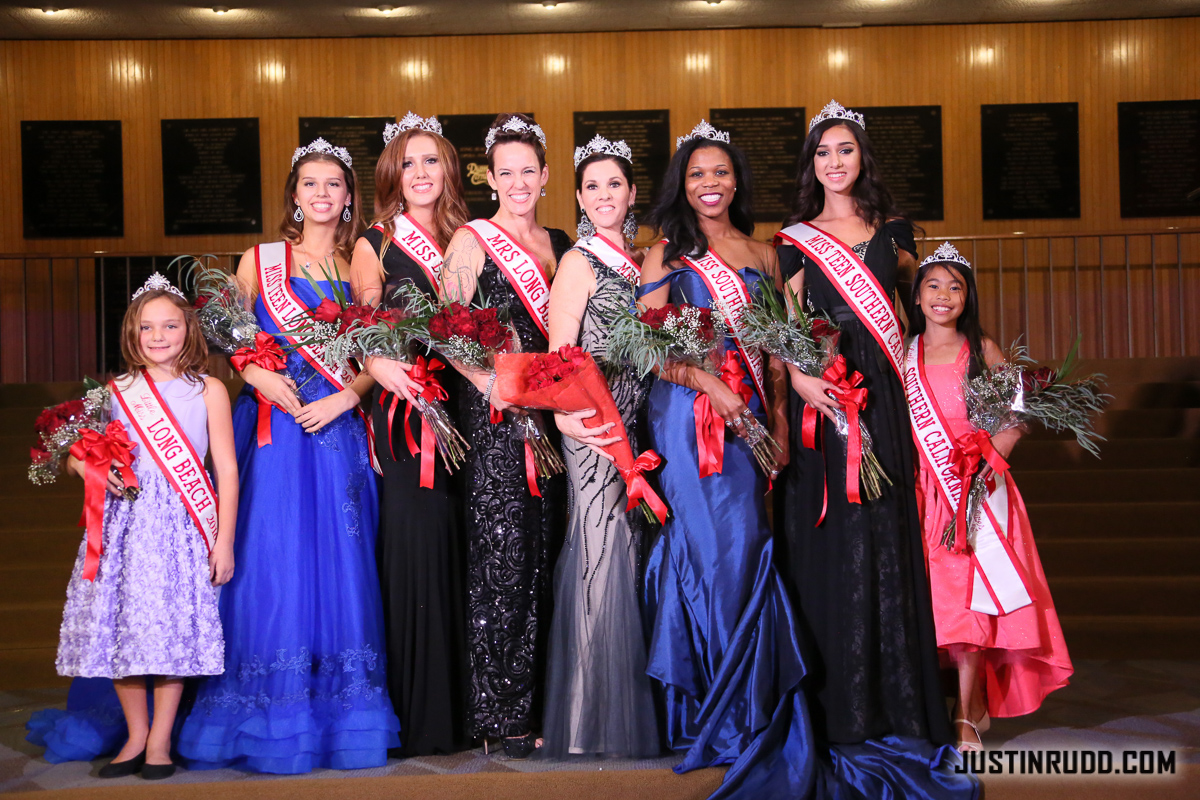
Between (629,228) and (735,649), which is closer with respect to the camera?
(735,649)

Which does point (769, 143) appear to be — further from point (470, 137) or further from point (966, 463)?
point (966, 463)

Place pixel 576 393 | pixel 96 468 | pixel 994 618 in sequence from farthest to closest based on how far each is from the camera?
pixel 994 618
pixel 96 468
pixel 576 393

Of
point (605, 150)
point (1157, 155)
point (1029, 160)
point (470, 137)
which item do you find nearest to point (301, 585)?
point (605, 150)

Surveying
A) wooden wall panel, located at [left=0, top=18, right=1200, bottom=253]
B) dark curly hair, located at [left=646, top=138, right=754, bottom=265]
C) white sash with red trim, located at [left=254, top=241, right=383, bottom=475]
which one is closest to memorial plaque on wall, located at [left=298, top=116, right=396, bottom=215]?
wooden wall panel, located at [left=0, top=18, right=1200, bottom=253]

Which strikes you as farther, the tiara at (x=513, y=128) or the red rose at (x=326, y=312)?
the tiara at (x=513, y=128)

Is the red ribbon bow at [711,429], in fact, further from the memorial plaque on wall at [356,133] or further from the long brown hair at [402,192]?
the memorial plaque on wall at [356,133]

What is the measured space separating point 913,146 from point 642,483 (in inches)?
229

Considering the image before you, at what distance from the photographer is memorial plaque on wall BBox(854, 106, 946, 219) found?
729 centimetres

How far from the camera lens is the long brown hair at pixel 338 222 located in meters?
2.69

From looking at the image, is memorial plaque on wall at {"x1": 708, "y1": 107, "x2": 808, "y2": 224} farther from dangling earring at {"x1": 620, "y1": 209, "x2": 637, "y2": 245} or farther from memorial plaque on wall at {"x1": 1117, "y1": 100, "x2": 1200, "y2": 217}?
dangling earring at {"x1": 620, "y1": 209, "x2": 637, "y2": 245}

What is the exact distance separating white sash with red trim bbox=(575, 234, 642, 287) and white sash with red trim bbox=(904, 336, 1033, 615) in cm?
76

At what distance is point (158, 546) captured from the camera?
2367 millimetres

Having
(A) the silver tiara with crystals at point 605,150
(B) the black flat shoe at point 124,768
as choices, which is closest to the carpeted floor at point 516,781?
(B) the black flat shoe at point 124,768

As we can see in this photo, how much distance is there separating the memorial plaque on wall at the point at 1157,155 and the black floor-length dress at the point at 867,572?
5.87m
